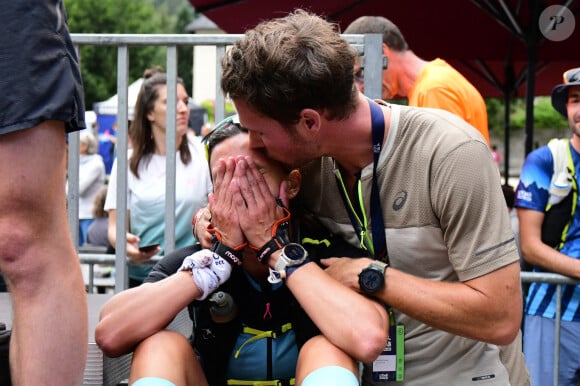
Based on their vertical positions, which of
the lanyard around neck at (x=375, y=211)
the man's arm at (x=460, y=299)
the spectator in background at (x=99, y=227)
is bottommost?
the spectator in background at (x=99, y=227)

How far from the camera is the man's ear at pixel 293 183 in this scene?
2701 millimetres

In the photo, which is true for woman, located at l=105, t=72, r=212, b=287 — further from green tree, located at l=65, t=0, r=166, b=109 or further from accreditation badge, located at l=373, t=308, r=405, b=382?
green tree, located at l=65, t=0, r=166, b=109

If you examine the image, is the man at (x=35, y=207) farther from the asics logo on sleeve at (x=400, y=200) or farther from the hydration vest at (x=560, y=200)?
the hydration vest at (x=560, y=200)

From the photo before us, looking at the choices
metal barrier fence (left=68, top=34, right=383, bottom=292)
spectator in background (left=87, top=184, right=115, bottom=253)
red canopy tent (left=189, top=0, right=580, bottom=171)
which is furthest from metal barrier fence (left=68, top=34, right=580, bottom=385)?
spectator in background (left=87, top=184, right=115, bottom=253)

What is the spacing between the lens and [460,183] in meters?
2.45

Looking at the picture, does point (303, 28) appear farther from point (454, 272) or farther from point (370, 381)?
point (370, 381)

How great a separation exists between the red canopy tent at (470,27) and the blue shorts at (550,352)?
2508 mm

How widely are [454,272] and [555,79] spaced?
8.98 m

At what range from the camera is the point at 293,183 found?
8.94ft

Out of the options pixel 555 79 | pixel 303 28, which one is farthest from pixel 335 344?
pixel 555 79

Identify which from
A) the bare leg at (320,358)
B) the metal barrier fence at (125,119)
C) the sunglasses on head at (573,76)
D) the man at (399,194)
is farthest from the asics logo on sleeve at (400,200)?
the sunglasses on head at (573,76)

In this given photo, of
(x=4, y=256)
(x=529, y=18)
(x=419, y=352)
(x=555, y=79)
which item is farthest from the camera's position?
(x=555, y=79)

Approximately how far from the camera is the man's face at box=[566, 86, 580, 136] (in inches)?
179

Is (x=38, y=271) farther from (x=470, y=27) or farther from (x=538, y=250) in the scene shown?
(x=470, y=27)
